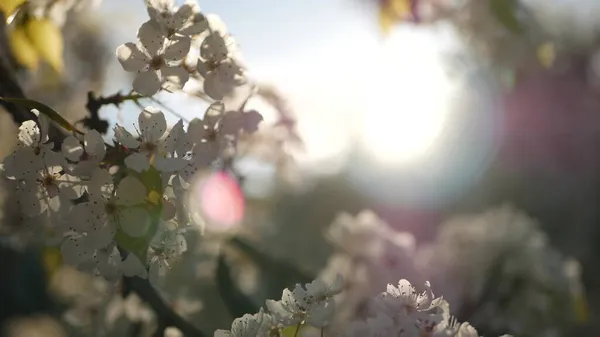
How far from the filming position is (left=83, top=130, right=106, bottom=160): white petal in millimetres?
582

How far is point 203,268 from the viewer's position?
58.2 inches

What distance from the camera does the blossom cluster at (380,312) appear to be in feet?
2.01

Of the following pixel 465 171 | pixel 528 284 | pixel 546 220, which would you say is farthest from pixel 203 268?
pixel 465 171

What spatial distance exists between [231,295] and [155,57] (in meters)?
0.46

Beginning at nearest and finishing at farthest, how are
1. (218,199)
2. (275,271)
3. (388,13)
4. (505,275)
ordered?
(218,199) → (275,271) → (388,13) → (505,275)

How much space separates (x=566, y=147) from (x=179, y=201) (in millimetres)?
6708

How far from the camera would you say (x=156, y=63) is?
655mm

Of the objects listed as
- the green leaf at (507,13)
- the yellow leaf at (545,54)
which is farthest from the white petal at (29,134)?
the yellow leaf at (545,54)

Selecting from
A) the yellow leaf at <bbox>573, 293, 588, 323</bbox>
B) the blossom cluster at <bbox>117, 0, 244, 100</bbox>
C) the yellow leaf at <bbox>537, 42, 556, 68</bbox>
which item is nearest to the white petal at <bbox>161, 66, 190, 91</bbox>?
the blossom cluster at <bbox>117, 0, 244, 100</bbox>

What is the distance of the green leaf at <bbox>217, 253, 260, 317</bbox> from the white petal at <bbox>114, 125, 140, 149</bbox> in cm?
41

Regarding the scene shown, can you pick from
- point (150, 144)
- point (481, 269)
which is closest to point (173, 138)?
point (150, 144)

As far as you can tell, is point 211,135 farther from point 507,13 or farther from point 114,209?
point 507,13

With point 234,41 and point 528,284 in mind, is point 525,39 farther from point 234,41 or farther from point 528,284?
point 234,41

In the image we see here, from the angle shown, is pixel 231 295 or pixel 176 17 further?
pixel 231 295
